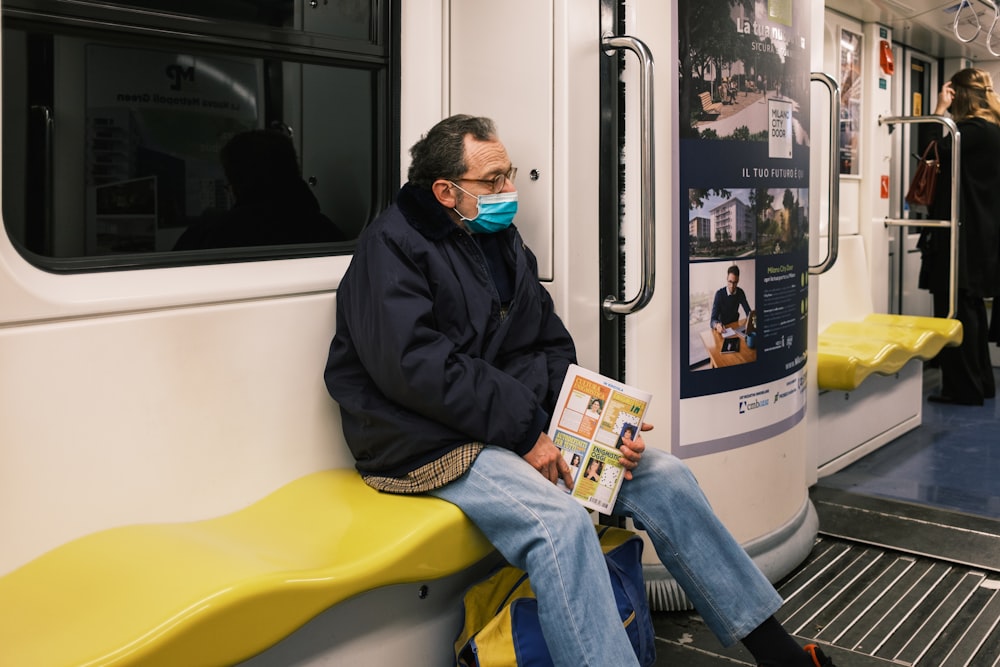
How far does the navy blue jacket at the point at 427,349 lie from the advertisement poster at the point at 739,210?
0.71 metres

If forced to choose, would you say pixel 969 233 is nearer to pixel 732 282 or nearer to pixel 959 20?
pixel 959 20

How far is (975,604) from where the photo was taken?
3340 mm

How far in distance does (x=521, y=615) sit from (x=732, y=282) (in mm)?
1427

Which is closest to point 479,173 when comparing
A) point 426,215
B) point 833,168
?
point 426,215

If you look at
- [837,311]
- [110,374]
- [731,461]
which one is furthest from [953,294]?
[110,374]

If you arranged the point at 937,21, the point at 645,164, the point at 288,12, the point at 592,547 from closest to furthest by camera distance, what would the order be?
the point at 592,547 → the point at 288,12 → the point at 645,164 → the point at 937,21

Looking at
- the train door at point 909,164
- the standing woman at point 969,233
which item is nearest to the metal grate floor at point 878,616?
the standing woman at point 969,233

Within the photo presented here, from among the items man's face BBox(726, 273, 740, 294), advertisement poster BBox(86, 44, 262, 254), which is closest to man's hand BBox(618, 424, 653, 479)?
man's face BBox(726, 273, 740, 294)

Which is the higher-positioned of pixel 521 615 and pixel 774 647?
pixel 521 615

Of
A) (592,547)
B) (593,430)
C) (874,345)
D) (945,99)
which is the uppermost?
(945,99)

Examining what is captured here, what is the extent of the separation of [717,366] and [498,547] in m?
1.23

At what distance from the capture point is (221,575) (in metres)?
2.06

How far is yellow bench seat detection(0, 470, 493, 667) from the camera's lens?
1856 millimetres

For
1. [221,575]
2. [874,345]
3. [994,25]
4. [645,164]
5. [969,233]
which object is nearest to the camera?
[221,575]
